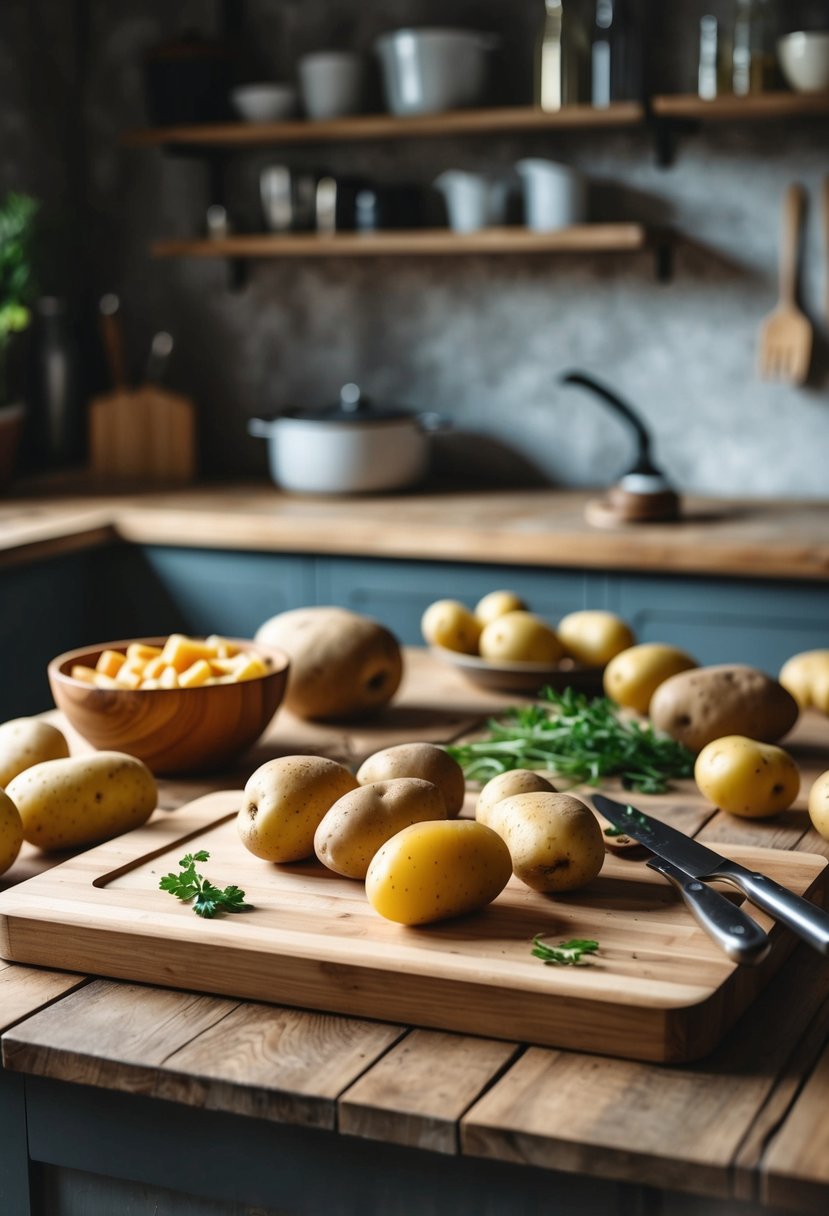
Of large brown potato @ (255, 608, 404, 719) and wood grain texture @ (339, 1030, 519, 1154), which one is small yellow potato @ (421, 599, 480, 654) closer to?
large brown potato @ (255, 608, 404, 719)

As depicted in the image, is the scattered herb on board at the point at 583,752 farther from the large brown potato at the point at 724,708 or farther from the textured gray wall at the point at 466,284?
the textured gray wall at the point at 466,284

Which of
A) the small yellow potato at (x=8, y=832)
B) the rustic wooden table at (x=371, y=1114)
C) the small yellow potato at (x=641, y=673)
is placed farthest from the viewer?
the small yellow potato at (x=641, y=673)

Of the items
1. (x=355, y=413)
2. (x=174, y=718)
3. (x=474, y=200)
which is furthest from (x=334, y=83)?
(x=174, y=718)

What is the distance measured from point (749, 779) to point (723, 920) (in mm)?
363

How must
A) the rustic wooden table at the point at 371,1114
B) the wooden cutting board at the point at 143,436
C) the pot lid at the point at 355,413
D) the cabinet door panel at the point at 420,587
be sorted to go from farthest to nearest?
the wooden cutting board at the point at 143,436 → the pot lid at the point at 355,413 → the cabinet door panel at the point at 420,587 → the rustic wooden table at the point at 371,1114

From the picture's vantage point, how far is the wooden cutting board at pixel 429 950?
0.91 m

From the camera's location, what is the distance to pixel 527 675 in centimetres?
175

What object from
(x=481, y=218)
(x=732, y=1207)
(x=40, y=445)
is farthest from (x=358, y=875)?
(x=40, y=445)

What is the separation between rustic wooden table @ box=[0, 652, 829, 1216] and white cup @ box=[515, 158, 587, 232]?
2535mm

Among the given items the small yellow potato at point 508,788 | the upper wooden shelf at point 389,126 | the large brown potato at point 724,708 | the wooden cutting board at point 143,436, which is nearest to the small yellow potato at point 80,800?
the small yellow potato at point 508,788

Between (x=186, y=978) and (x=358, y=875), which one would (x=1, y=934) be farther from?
(x=358, y=875)

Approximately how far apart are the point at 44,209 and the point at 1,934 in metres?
3.17

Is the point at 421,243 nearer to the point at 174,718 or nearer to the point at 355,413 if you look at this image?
the point at 355,413

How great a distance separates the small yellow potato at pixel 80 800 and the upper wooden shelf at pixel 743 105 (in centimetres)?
234
